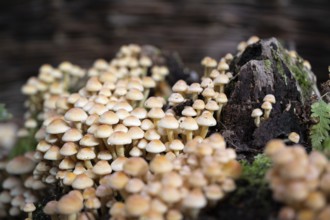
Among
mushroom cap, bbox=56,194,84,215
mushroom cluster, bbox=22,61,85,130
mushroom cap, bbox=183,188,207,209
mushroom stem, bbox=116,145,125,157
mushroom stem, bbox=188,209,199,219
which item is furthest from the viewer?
mushroom cluster, bbox=22,61,85,130

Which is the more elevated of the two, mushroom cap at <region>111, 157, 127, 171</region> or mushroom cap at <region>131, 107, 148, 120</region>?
mushroom cap at <region>131, 107, 148, 120</region>

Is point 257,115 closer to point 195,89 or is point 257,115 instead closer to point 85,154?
point 195,89

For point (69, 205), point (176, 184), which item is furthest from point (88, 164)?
point (176, 184)

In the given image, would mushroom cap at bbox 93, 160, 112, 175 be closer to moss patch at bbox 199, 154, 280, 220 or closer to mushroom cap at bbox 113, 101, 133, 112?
mushroom cap at bbox 113, 101, 133, 112

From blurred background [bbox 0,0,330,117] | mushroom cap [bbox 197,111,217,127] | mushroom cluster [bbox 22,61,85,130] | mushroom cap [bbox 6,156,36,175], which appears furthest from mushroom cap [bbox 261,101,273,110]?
blurred background [bbox 0,0,330,117]

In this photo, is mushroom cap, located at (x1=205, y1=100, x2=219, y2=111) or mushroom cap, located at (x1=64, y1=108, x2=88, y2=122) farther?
mushroom cap, located at (x1=64, y1=108, x2=88, y2=122)

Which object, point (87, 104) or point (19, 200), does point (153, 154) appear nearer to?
point (87, 104)

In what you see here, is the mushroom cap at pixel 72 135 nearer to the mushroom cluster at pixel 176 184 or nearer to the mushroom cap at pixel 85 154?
the mushroom cap at pixel 85 154

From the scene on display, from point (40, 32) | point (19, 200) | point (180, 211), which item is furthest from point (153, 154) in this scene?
point (40, 32)

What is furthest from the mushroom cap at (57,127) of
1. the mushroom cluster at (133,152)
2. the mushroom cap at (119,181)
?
the mushroom cap at (119,181)
